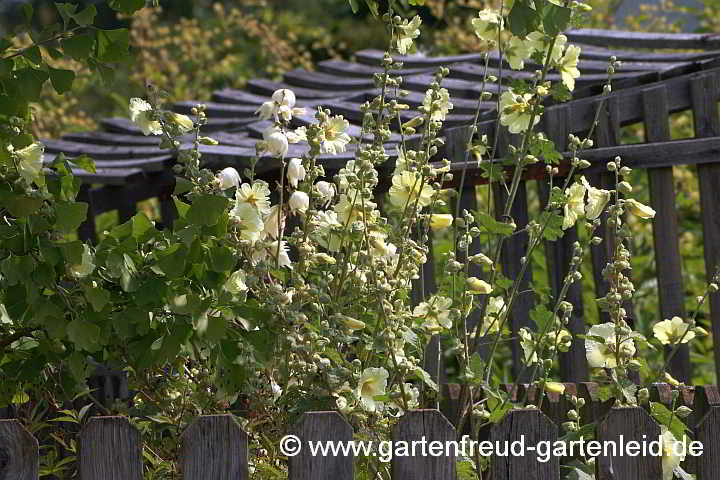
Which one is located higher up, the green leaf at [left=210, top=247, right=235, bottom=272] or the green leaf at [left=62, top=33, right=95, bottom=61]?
the green leaf at [left=62, top=33, right=95, bottom=61]

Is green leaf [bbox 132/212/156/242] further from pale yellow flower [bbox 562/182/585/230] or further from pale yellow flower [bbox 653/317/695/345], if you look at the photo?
pale yellow flower [bbox 653/317/695/345]

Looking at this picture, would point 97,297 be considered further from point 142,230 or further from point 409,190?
point 409,190

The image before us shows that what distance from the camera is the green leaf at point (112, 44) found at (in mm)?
1947

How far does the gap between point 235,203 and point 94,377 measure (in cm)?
193

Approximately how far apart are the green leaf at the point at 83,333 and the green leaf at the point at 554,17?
92cm

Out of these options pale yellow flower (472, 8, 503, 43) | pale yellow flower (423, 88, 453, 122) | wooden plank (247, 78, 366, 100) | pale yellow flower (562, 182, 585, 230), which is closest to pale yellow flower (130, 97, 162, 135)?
pale yellow flower (423, 88, 453, 122)

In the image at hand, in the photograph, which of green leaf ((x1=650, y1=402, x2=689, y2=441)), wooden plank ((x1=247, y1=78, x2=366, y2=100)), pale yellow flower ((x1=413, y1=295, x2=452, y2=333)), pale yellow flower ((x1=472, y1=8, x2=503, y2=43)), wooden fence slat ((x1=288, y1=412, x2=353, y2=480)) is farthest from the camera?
wooden plank ((x1=247, y1=78, x2=366, y2=100))

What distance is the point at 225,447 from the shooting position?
1587 mm

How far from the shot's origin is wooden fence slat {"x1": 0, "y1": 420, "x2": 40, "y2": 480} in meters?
1.58

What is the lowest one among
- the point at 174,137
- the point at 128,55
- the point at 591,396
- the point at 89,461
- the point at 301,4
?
the point at 89,461

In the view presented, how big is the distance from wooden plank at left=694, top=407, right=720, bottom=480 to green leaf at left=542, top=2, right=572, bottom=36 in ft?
2.26

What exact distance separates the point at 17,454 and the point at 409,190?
2.65ft

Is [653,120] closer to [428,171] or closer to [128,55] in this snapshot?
[428,171]

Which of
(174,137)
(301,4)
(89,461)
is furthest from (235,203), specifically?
(301,4)
